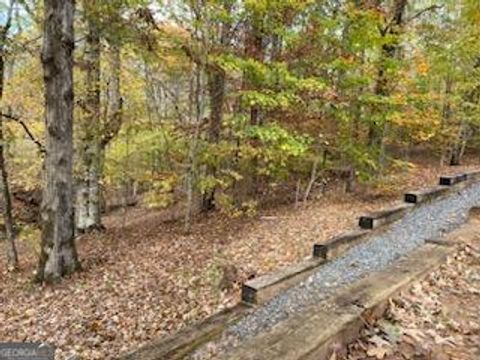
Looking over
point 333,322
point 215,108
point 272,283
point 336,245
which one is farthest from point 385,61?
point 333,322

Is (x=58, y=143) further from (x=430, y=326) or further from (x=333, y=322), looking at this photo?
(x=430, y=326)

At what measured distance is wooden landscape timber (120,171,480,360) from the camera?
323 centimetres

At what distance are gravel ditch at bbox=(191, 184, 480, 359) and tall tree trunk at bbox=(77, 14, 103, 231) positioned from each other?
25.2 feet

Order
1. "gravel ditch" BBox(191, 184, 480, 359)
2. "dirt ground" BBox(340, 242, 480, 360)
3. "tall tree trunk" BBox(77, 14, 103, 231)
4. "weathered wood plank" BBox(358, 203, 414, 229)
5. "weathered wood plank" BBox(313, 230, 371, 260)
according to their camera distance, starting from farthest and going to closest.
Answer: "tall tree trunk" BBox(77, 14, 103, 231), "weathered wood plank" BBox(358, 203, 414, 229), "weathered wood plank" BBox(313, 230, 371, 260), "gravel ditch" BBox(191, 184, 480, 359), "dirt ground" BBox(340, 242, 480, 360)

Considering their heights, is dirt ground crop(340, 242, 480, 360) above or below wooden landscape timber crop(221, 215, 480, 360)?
below

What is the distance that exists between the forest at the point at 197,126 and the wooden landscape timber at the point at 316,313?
0.90 meters

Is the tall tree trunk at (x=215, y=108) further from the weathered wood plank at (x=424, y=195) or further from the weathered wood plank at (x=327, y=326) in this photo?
the weathered wood plank at (x=327, y=326)

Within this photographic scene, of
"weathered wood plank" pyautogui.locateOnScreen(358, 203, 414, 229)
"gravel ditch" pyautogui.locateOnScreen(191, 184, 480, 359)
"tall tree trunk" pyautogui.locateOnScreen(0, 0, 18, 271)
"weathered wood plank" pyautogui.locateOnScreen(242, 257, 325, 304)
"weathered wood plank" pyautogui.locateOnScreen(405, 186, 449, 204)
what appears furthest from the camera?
"weathered wood plank" pyautogui.locateOnScreen(405, 186, 449, 204)

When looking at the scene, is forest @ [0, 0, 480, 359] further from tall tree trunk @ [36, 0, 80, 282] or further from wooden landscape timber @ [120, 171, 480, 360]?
wooden landscape timber @ [120, 171, 480, 360]

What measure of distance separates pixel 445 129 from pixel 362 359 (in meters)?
15.4

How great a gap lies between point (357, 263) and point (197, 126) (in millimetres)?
4642

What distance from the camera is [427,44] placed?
13.9 meters

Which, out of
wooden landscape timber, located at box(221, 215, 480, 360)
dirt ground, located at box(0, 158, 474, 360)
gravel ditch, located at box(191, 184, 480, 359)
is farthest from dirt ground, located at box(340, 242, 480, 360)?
dirt ground, located at box(0, 158, 474, 360)

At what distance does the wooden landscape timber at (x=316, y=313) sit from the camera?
3230 mm
